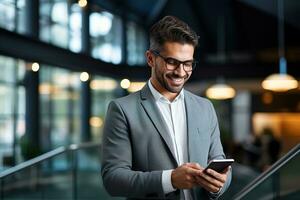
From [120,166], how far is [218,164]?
317mm

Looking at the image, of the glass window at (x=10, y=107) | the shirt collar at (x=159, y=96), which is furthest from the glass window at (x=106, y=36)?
the shirt collar at (x=159, y=96)

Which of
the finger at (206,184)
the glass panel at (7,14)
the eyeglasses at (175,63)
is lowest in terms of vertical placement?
the finger at (206,184)

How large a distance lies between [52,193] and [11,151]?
4.96 metres

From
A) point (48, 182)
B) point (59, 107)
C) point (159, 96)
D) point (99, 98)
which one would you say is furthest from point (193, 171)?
point (99, 98)

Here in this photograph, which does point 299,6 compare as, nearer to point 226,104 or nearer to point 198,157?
point 226,104

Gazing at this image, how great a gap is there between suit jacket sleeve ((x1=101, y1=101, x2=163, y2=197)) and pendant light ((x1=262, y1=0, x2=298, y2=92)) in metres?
11.8

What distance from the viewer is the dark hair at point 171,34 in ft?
5.73

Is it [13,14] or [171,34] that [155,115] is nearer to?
[171,34]

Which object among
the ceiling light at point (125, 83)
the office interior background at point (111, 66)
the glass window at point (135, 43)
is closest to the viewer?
the office interior background at point (111, 66)

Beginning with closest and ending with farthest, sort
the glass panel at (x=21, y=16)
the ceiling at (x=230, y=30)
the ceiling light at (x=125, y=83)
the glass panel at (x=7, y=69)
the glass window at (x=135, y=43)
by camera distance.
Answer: the glass panel at (x=21, y=16)
the glass panel at (x=7, y=69)
the ceiling light at (x=125, y=83)
the ceiling at (x=230, y=30)
the glass window at (x=135, y=43)

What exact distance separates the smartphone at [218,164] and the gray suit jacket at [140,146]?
165 mm

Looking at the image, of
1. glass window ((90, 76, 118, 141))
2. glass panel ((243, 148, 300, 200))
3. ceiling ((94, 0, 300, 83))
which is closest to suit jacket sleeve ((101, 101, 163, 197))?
glass panel ((243, 148, 300, 200))

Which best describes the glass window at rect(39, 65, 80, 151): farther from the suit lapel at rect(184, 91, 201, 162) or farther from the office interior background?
the suit lapel at rect(184, 91, 201, 162)

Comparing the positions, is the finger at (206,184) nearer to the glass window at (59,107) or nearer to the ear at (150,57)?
the ear at (150,57)
